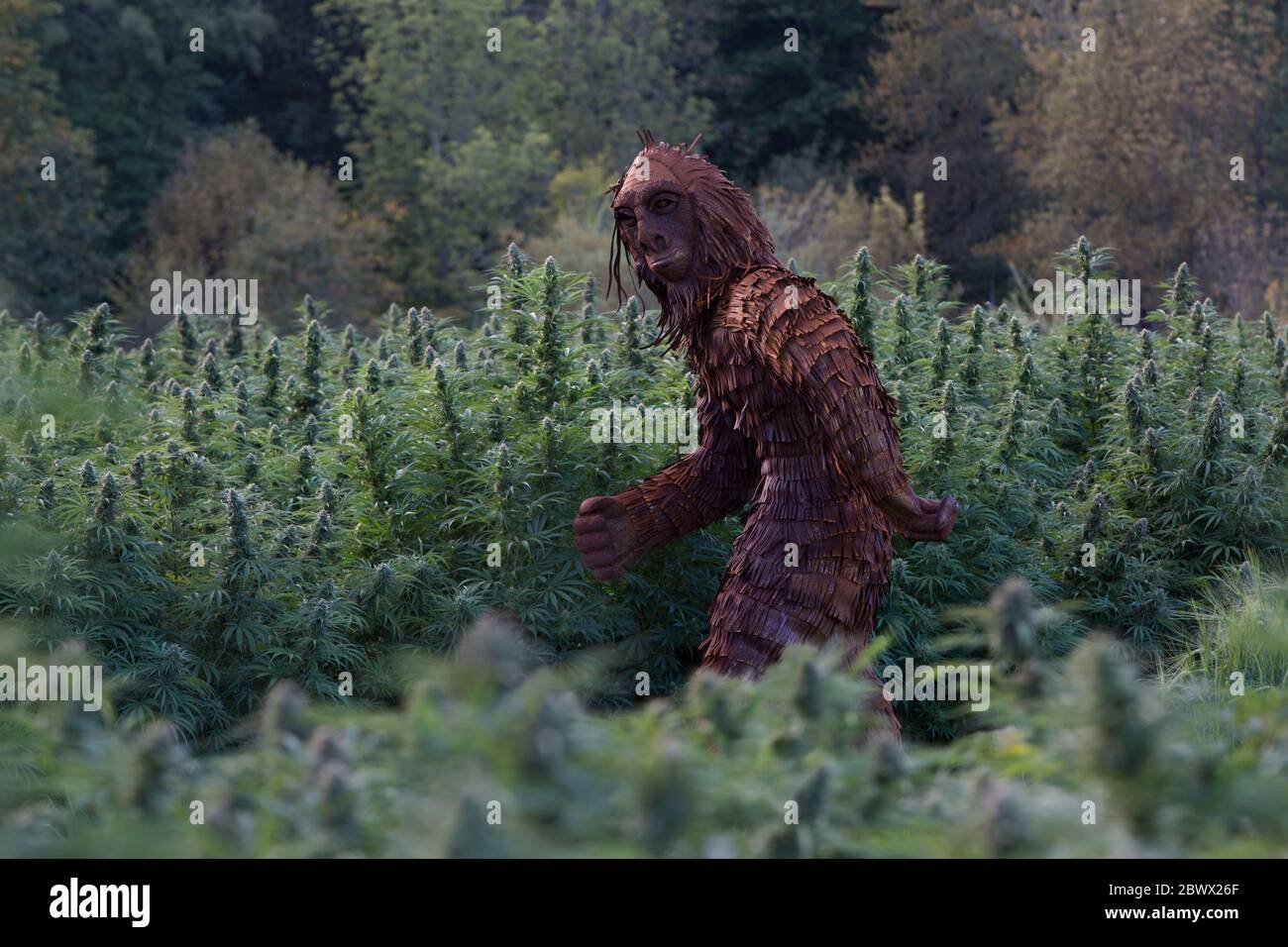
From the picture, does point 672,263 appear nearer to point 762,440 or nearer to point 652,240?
point 652,240

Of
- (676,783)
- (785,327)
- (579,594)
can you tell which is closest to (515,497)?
(579,594)

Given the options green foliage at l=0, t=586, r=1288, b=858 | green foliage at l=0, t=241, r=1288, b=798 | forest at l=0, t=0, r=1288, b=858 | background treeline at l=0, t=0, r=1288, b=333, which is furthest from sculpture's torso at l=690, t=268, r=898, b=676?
background treeline at l=0, t=0, r=1288, b=333

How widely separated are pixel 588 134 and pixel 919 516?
21.8 meters

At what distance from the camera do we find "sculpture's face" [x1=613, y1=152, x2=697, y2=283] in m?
4.70

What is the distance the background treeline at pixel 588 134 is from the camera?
20312 millimetres

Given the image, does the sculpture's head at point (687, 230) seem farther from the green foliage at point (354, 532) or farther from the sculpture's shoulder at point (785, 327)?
the green foliage at point (354, 532)

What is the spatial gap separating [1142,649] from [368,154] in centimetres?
2233

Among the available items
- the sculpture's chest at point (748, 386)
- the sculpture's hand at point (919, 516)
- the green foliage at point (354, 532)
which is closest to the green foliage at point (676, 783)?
the sculpture's hand at point (919, 516)

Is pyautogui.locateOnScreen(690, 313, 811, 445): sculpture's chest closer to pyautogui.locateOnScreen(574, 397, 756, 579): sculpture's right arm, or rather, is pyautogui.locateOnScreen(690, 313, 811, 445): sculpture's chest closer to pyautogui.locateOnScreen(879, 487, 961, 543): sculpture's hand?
pyautogui.locateOnScreen(574, 397, 756, 579): sculpture's right arm

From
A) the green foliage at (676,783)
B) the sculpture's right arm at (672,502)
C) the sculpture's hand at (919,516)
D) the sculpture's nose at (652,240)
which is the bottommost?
the green foliage at (676,783)

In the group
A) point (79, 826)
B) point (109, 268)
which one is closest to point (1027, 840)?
point (79, 826)

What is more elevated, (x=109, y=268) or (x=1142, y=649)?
(x=109, y=268)
